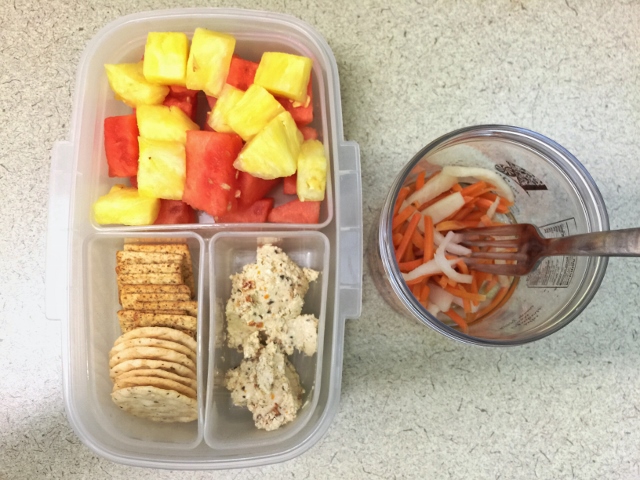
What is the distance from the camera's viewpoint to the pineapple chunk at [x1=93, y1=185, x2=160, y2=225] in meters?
0.73

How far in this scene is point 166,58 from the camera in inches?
28.2

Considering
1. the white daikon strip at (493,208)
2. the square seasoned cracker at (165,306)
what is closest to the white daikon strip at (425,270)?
the white daikon strip at (493,208)

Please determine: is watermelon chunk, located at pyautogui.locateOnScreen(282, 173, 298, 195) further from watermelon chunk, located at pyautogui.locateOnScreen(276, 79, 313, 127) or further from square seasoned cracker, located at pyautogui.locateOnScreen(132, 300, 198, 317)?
square seasoned cracker, located at pyautogui.locateOnScreen(132, 300, 198, 317)

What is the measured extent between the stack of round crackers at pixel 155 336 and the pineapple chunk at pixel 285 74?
0.28 metres

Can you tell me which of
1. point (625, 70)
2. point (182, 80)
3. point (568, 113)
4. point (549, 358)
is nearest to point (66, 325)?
point (182, 80)

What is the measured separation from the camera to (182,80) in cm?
73

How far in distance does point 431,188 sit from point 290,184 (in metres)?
0.22

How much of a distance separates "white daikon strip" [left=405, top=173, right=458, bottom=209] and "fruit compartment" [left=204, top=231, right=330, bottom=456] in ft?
0.49

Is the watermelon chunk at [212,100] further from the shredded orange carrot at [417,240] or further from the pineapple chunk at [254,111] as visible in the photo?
the shredded orange carrot at [417,240]

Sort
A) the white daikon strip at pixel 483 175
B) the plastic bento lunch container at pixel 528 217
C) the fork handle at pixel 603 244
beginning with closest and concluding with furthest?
the fork handle at pixel 603 244 → the plastic bento lunch container at pixel 528 217 → the white daikon strip at pixel 483 175

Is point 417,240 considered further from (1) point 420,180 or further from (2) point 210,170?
(2) point 210,170

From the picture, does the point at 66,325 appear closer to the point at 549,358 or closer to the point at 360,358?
the point at 360,358

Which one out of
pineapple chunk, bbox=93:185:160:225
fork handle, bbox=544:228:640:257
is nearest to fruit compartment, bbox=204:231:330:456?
pineapple chunk, bbox=93:185:160:225

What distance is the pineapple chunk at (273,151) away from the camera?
0.69 metres
